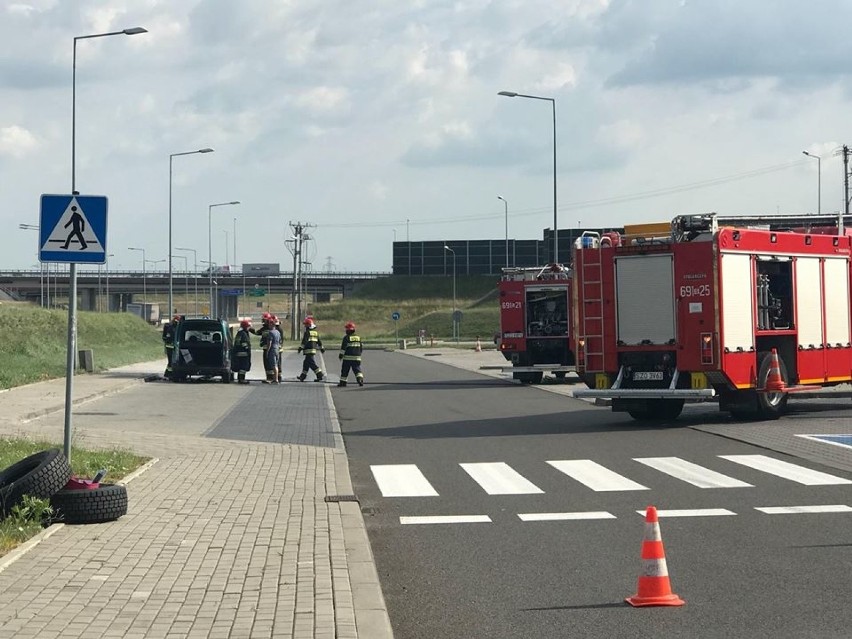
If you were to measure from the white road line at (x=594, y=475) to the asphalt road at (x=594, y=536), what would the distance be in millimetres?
33

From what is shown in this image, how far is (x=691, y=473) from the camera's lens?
1402 cm

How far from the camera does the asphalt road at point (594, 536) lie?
7.26m

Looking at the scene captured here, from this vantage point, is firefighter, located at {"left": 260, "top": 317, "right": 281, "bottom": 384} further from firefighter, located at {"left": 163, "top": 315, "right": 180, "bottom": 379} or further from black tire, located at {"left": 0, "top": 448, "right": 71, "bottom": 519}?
black tire, located at {"left": 0, "top": 448, "right": 71, "bottom": 519}

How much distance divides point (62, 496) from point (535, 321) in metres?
25.0

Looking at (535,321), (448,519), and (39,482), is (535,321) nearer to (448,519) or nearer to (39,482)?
(448,519)

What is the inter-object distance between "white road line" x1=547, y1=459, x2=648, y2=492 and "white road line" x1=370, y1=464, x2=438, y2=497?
5.46ft

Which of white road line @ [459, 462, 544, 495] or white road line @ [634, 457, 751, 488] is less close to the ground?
white road line @ [634, 457, 751, 488]

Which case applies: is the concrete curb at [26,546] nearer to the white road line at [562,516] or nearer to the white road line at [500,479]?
the white road line at [562,516]

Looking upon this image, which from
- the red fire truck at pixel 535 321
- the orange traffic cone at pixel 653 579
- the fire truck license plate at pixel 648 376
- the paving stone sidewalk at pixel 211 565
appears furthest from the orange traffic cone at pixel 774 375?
the red fire truck at pixel 535 321

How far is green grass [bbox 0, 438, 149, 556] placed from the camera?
937 centimetres

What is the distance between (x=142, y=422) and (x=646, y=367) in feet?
28.1

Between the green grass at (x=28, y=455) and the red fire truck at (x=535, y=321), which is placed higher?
the red fire truck at (x=535, y=321)

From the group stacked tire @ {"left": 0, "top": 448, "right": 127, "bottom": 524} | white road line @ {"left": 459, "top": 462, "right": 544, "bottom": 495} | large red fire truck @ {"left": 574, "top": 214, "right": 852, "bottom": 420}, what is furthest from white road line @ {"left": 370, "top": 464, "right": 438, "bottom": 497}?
large red fire truck @ {"left": 574, "top": 214, "right": 852, "bottom": 420}

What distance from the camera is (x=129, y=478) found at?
506 inches
